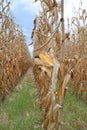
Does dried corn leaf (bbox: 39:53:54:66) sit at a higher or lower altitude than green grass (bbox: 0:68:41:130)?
higher

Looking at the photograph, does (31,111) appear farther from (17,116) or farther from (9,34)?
(9,34)

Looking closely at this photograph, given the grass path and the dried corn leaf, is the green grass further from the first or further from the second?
the dried corn leaf

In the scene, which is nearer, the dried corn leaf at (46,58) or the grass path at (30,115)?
the dried corn leaf at (46,58)

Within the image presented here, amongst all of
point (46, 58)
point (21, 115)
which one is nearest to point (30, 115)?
point (21, 115)

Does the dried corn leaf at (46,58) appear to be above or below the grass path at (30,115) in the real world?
above

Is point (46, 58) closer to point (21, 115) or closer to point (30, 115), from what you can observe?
point (30, 115)

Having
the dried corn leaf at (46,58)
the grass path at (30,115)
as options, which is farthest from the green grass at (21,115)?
the dried corn leaf at (46,58)

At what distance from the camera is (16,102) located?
5797 mm

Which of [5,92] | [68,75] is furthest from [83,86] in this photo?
[68,75]

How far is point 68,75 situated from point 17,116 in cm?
206

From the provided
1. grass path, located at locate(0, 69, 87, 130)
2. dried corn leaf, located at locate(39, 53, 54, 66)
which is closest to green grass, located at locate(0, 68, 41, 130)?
grass path, located at locate(0, 69, 87, 130)

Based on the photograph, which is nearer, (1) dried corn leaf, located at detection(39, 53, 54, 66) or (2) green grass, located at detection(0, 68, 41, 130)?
(1) dried corn leaf, located at detection(39, 53, 54, 66)

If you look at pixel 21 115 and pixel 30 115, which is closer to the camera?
pixel 30 115

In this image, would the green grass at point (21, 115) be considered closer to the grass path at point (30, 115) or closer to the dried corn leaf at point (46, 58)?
the grass path at point (30, 115)
